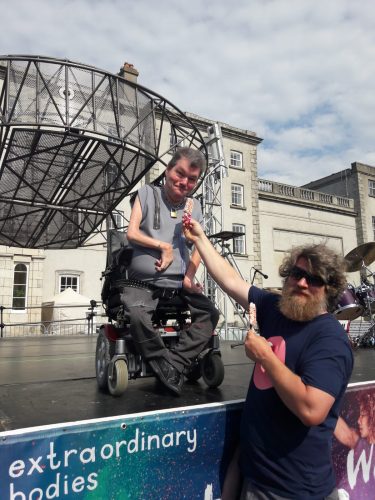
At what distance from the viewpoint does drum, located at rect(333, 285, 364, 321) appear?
22.1 feet

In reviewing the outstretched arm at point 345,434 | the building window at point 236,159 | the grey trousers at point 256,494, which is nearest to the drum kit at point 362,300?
the outstretched arm at point 345,434

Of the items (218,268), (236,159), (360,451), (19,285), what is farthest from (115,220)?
(236,159)

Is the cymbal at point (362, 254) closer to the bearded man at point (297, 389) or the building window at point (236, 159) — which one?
the bearded man at point (297, 389)

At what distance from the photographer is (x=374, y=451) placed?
230 centimetres

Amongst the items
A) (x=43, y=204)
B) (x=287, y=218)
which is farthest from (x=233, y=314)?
(x=43, y=204)

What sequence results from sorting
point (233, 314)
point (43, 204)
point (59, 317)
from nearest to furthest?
1. point (43, 204)
2. point (59, 317)
3. point (233, 314)

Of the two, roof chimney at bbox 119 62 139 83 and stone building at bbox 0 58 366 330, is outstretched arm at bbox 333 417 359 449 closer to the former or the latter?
stone building at bbox 0 58 366 330

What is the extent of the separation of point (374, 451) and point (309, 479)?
3.40ft

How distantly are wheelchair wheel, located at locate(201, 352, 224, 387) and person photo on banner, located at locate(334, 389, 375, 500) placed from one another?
0.80 meters

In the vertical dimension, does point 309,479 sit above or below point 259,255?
below

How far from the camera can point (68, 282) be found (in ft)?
62.0

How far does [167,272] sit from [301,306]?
100cm

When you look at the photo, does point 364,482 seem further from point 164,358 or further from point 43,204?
point 43,204

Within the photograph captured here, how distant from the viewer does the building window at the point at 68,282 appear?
1869 cm
